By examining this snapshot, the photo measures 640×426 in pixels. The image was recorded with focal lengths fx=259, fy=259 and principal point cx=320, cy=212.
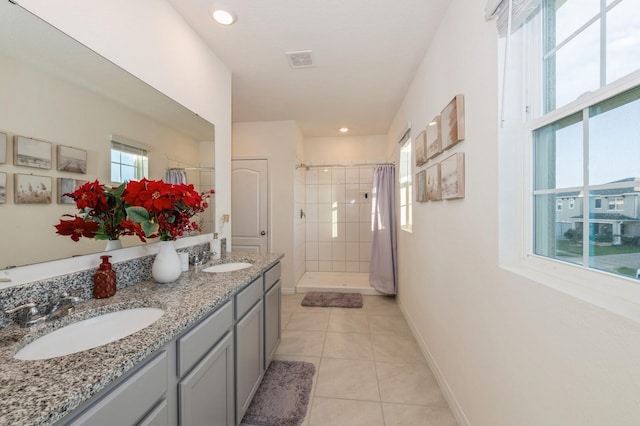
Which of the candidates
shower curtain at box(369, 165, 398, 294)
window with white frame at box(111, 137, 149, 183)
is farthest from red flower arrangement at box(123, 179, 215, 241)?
shower curtain at box(369, 165, 398, 294)

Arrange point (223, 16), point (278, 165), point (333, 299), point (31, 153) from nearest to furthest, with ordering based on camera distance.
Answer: point (31, 153)
point (223, 16)
point (333, 299)
point (278, 165)

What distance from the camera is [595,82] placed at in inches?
30.7

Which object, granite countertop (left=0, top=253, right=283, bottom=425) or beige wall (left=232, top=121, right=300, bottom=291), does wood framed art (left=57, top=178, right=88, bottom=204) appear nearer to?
granite countertop (left=0, top=253, right=283, bottom=425)

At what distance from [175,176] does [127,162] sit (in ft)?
1.18

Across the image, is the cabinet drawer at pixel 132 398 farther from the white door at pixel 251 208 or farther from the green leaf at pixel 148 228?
the white door at pixel 251 208

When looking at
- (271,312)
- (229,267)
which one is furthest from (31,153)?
(271,312)

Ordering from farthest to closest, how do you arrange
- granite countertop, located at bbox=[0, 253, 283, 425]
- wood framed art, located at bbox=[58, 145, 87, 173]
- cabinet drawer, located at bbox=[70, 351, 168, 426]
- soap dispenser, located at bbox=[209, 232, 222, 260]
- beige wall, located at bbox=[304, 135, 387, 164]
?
beige wall, located at bbox=[304, 135, 387, 164]
soap dispenser, located at bbox=[209, 232, 222, 260]
wood framed art, located at bbox=[58, 145, 87, 173]
cabinet drawer, located at bbox=[70, 351, 168, 426]
granite countertop, located at bbox=[0, 253, 283, 425]

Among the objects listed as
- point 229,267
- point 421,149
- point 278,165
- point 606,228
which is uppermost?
point 278,165

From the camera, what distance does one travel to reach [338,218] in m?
4.52

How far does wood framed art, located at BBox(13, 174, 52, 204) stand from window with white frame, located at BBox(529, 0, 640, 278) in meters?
1.88

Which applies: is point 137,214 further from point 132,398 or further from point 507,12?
point 507,12

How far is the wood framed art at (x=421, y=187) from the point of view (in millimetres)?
2133

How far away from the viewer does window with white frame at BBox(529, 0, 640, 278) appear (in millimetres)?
693

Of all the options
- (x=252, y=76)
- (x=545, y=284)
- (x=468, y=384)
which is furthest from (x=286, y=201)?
(x=545, y=284)
